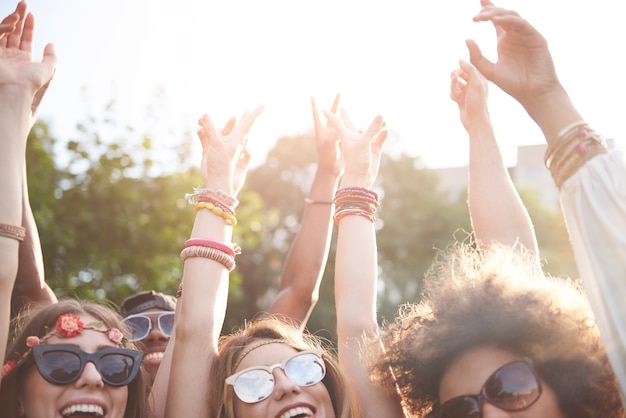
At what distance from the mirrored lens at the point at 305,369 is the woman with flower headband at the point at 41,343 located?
0.71 metres

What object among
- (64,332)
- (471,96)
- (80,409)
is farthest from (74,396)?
(471,96)

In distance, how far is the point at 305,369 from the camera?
3076mm

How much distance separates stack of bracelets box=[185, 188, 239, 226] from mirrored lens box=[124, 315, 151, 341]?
1.20 meters

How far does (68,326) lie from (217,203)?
91 cm

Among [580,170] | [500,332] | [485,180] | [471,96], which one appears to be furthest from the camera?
[471,96]

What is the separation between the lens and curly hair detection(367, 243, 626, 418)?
2340 mm

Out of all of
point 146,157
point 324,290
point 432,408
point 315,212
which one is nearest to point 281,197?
point 324,290

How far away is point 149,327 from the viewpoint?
13.9 feet

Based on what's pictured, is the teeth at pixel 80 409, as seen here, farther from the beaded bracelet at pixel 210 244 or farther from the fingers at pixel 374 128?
the fingers at pixel 374 128

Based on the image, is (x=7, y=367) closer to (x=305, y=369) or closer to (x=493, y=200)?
(x=305, y=369)

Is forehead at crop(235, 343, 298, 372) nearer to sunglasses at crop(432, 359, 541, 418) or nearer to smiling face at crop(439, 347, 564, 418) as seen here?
smiling face at crop(439, 347, 564, 418)

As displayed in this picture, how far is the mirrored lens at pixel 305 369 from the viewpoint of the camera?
119 inches

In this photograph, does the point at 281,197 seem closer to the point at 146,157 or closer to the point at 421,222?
the point at 421,222

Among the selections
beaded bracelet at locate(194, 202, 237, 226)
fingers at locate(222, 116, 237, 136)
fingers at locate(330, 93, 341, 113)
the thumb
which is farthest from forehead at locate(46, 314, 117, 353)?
fingers at locate(330, 93, 341, 113)
